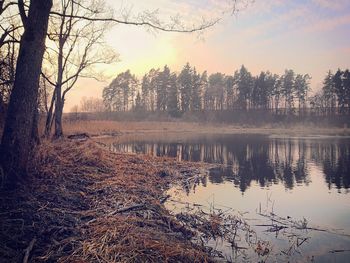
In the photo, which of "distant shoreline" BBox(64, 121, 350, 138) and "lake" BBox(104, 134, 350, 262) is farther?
"distant shoreline" BBox(64, 121, 350, 138)

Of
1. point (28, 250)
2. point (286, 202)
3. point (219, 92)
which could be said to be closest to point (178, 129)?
point (219, 92)

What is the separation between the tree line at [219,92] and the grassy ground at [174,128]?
38.0 ft

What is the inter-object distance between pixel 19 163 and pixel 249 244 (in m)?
4.28

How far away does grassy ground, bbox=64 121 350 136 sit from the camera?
37344mm

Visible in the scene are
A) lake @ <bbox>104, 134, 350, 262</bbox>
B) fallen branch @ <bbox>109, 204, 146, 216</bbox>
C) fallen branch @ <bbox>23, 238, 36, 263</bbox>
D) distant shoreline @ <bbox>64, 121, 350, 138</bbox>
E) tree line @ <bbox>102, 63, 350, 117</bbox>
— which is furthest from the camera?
tree line @ <bbox>102, 63, 350, 117</bbox>

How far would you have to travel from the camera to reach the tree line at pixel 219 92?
7112 cm

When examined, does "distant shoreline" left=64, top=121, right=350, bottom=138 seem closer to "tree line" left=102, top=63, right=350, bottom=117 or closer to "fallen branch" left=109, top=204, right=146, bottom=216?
"tree line" left=102, top=63, right=350, bottom=117

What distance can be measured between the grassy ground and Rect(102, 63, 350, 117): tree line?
1158 cm

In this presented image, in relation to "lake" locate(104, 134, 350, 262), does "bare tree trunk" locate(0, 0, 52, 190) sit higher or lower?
higher

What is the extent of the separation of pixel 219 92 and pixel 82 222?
251 feet

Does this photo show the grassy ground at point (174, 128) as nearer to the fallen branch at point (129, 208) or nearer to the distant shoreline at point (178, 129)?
the distant shoreline at point (178, 129)

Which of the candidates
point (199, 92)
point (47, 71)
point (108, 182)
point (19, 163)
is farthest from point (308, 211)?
point (199, 92)

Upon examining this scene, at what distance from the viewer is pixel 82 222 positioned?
4.89m

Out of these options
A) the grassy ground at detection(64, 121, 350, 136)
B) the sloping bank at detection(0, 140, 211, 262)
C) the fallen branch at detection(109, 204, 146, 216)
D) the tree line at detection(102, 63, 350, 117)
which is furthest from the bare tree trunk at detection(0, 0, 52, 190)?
the tree line at detection(102, 63, 350, 117)
